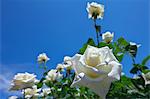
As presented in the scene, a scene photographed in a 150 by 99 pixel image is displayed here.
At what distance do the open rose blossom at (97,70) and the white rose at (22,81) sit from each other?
2.71 ft

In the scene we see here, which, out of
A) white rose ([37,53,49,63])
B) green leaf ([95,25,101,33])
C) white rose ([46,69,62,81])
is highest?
white rose ([37,53,49,63])

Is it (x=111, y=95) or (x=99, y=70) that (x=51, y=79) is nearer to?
(x=111, y=95)

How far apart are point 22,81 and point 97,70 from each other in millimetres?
896

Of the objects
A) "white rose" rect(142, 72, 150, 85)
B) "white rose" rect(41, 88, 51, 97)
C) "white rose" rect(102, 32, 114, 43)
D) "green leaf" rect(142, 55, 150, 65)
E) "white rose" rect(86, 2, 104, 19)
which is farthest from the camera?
"white rose" rect(41, 88, 51, 97)

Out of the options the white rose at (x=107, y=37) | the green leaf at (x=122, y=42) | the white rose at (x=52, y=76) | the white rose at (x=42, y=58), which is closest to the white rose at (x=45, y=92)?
the white rose at (x=52, y=76)

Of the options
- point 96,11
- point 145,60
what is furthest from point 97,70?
point 96,11

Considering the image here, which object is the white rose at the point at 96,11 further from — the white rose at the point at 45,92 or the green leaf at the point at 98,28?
the white rose at the point at 45,92

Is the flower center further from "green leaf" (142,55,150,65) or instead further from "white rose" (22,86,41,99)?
"white rose" (22,86,41,99)

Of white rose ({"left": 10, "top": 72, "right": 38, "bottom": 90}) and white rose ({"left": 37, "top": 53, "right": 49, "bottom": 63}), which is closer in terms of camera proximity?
white rose ({"left": 10, "top": 72, "right": 38, "bottom": 90})

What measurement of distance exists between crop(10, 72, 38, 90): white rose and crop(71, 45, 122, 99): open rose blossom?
825 millimetres

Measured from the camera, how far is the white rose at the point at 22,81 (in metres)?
1.64

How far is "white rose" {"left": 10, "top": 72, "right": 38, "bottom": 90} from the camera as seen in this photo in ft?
5.40

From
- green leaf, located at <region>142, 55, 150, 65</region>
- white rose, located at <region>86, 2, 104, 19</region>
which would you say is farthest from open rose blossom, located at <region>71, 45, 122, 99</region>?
white rose, located at <region>86, 2, 104, 19</region>

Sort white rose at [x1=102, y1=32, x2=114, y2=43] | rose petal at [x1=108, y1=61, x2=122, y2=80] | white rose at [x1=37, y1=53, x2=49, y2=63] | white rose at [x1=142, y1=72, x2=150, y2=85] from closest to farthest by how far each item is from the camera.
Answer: rose petal at [x1=108, y1=61, x2=122, y2=80], white rose at [x1=142, y1=72, x2=150, y2=85], white rose at [x1=102, y1=32, x2=114, y2=43], white rose at [x1=37, y1=53, x2=49, y2=63]
